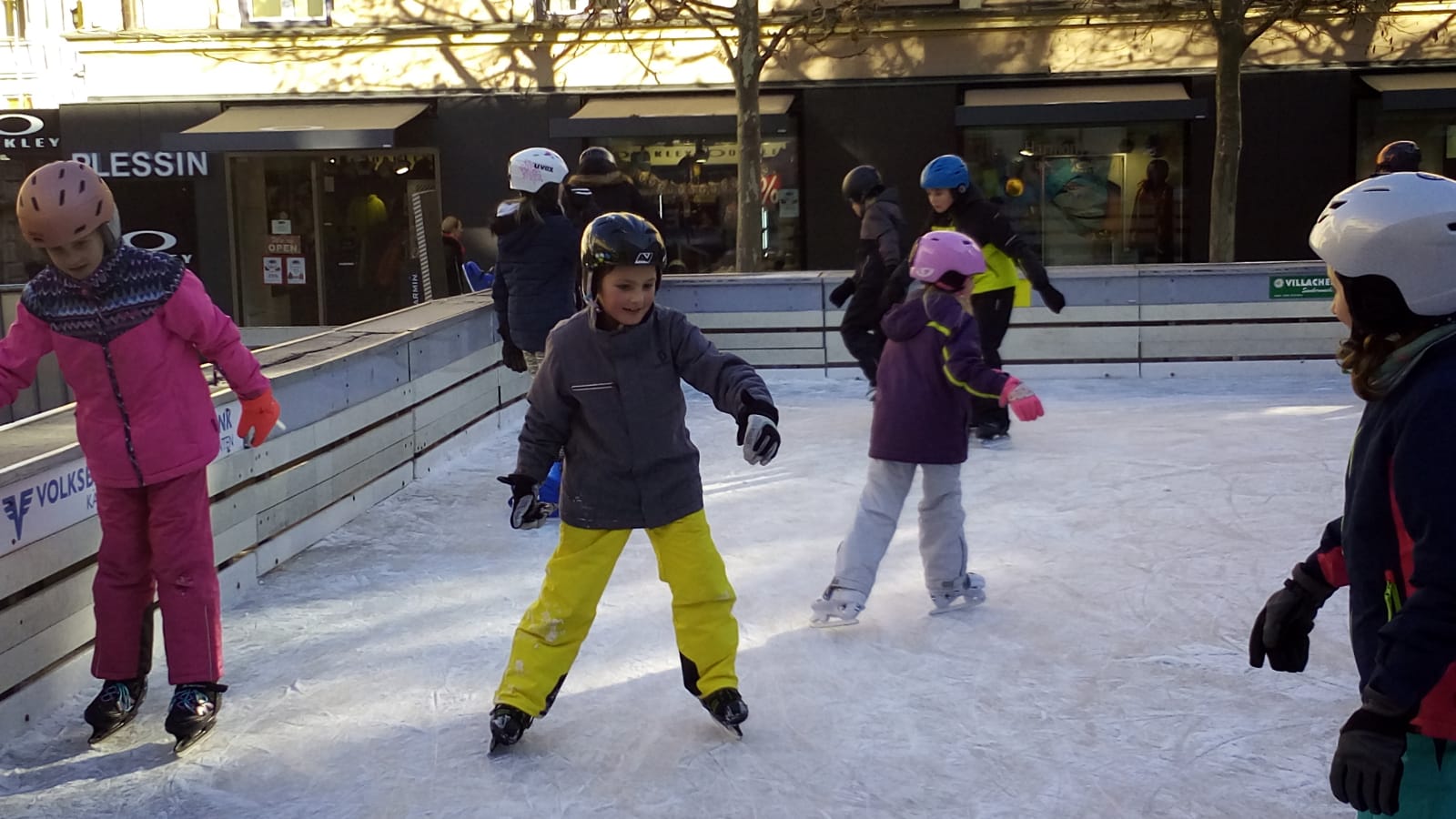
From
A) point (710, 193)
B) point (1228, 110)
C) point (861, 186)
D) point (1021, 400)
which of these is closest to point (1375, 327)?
point (1021, 400)

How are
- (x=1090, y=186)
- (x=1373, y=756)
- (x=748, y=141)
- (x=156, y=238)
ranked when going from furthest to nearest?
(x=156, y=238), (x=1090, y=186), (x=748, y=141), (x=1373, y=756)

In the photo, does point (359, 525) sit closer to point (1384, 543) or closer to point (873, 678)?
point (873, 678)

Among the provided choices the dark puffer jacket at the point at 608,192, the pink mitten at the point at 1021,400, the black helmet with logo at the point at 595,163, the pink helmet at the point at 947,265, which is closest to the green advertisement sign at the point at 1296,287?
the dark puffer jacket at the point at 608,192

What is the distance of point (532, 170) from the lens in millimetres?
7152

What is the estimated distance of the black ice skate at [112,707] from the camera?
13.6 feet

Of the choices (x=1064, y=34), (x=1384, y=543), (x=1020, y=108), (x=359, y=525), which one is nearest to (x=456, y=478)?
(x=359, y=525)

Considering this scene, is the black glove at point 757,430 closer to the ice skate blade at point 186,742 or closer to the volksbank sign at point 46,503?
the volksbank sign at point 46,503

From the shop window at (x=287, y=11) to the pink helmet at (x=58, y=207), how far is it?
1644 cm

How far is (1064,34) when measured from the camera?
18.6 m

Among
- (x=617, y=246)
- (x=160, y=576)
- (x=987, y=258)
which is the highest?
(x=617, y=246)

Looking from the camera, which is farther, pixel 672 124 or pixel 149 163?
pixel 149 163

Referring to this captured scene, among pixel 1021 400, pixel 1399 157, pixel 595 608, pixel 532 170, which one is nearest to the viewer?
pixel 595 608

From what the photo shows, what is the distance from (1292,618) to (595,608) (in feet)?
6.79

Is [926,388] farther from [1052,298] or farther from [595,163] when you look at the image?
[1052,298]
